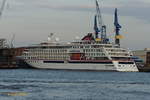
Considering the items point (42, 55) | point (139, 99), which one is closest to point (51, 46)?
point (42, 55)

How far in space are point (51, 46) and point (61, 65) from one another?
425 inches

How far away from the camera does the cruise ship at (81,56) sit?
495ft

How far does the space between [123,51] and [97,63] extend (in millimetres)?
11661

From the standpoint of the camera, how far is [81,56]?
15550cm

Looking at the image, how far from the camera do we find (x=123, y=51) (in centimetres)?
15800

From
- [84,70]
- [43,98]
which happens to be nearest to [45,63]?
[84,70]

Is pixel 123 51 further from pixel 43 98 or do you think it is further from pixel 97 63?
pixel 43 98

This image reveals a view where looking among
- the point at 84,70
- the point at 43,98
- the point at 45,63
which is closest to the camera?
the point at 43,98

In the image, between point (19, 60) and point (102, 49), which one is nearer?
point (102, 49)

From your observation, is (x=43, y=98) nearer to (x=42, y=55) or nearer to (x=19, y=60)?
(x=42, y=55)

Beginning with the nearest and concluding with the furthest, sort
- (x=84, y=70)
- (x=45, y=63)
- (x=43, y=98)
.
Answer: (x=43, y=98), (x=84, y=70), (x=45, y=63)

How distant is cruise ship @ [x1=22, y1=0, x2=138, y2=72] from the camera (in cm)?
15075

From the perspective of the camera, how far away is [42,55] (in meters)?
165

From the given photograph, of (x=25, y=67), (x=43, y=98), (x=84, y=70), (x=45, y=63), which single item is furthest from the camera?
(x=25, y=67)
